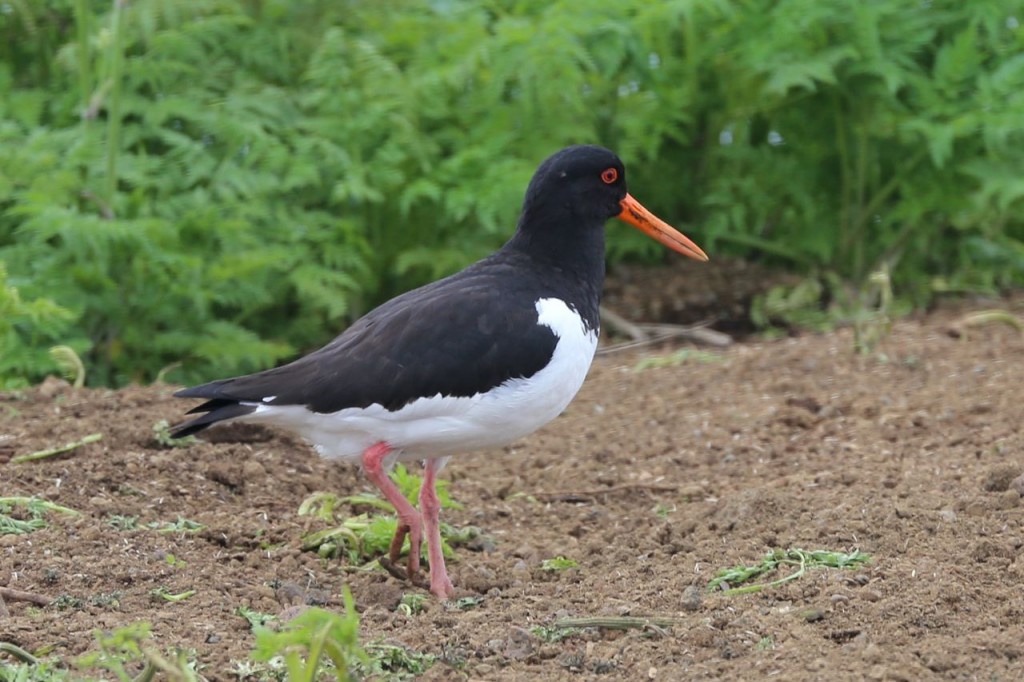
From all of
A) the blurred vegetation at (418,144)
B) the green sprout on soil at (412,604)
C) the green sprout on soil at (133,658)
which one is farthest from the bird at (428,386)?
the blurred vegetation at (418,144)

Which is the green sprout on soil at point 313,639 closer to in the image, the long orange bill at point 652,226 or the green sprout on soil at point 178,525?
the green sprout on soil at point 178,525

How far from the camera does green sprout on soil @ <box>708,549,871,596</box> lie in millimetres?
4566

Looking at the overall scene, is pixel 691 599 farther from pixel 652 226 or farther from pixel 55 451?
pixel 55 451

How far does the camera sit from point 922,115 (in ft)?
25.6

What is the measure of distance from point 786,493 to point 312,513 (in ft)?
5.78

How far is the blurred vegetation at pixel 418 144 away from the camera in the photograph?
23.9 ft

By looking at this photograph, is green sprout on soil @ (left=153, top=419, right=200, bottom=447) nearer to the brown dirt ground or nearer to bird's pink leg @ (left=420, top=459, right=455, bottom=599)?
→ the brown dirt ground

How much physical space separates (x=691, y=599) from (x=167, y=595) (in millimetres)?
1599

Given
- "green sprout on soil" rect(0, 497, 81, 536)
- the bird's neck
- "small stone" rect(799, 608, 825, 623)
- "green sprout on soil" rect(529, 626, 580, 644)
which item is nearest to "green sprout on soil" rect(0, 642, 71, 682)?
"green sprout on soil" rect(0, 497, 81, 536)

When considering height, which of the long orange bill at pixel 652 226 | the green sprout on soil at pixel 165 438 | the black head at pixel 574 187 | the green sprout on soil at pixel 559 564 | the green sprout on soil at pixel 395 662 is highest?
the black head at pixel 574 187

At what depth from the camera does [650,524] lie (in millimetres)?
5488

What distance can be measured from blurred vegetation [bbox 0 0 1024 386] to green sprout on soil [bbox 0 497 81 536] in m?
1.93

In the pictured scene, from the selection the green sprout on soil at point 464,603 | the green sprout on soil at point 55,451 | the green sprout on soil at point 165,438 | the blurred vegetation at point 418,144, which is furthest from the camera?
the blurred vegetation at point 418,144

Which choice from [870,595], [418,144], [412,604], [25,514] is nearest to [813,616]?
[870,595]
